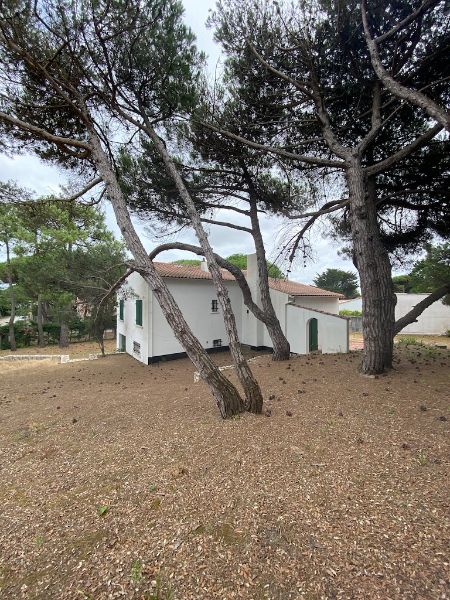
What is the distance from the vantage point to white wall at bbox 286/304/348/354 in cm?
1116

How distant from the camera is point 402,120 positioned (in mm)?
6211

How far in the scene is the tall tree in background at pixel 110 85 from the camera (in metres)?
4.31

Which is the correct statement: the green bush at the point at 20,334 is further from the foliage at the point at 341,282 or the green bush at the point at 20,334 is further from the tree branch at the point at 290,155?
the foliage at the point at 341,282

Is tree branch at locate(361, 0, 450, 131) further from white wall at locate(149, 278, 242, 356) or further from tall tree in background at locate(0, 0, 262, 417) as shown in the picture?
white wall at locate(149, 278, 242, 356)

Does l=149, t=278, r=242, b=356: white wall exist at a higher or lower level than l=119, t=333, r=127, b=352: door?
higher

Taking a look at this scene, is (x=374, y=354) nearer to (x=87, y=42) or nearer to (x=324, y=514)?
(x=324, y=514)

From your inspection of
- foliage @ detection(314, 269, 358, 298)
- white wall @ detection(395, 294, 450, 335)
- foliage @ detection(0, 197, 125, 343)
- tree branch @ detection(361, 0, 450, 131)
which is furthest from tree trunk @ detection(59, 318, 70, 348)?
foliage @ detection(314, 269, 358, 298)

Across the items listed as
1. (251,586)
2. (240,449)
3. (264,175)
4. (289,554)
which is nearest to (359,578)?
(289,554)

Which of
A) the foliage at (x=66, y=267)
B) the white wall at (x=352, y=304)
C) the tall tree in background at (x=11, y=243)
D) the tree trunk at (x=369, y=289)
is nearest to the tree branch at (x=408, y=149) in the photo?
the tree trunk at (x=369, y=289)

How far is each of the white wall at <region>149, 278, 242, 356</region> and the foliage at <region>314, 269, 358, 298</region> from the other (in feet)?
98.9

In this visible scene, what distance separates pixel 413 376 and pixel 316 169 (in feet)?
18.0

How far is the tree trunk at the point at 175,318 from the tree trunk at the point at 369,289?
3122mm

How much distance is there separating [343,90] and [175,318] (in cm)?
593

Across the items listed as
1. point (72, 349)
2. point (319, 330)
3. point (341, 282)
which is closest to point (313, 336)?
point (319, 330)
